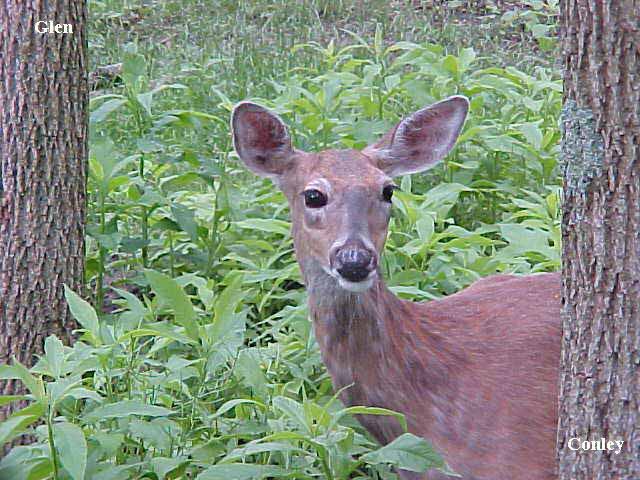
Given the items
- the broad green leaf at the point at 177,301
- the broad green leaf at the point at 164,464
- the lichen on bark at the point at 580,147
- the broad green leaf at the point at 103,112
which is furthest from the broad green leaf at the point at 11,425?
the broad green leaf at the point at 103,112

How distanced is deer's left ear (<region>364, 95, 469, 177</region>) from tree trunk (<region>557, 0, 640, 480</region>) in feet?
5.40

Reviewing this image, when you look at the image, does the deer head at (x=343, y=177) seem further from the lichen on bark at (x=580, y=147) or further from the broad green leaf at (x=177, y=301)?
the lichen on bark at (x=580, y=147)

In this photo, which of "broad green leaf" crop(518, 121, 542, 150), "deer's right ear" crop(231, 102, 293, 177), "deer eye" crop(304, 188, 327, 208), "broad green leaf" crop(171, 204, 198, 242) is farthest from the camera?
"broad green leaf" crop(518, 121, 542, 150)

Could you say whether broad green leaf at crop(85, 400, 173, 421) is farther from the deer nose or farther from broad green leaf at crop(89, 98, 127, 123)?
broad green leaf at crop(89, 98, 127, 123)

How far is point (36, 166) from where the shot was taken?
187 inches

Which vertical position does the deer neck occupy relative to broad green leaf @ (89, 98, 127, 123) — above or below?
below

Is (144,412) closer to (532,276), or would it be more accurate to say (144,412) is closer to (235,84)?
(532,276)

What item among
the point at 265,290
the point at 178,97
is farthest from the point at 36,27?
the point at 178,97

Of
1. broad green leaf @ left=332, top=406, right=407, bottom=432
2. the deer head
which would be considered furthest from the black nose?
broad green leaf @ left=332, top=406, right=407, bottom=432

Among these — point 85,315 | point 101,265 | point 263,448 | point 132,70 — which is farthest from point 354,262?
point 132,70

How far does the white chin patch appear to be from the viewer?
3914 mm

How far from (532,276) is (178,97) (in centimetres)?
427

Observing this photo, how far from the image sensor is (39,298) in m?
4.76

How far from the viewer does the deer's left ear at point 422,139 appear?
469 centimetres
